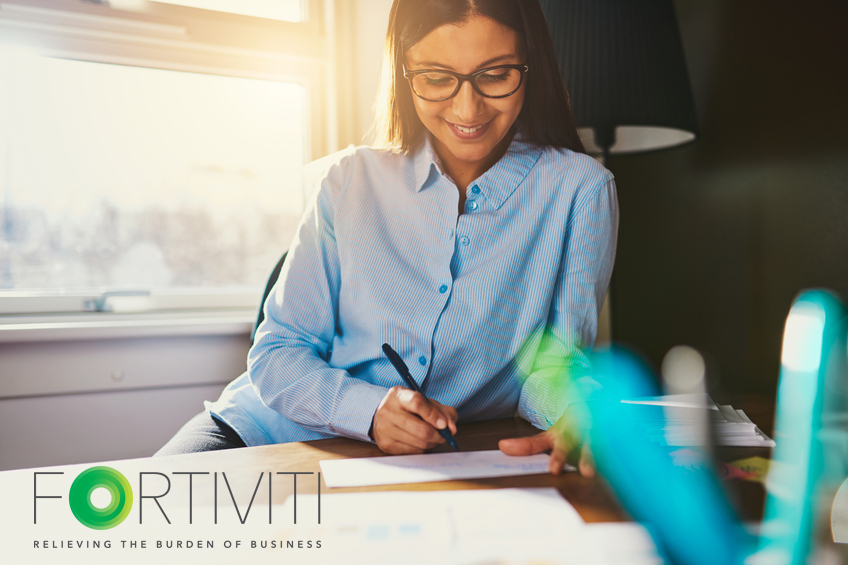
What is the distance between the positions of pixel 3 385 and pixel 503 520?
1.42m

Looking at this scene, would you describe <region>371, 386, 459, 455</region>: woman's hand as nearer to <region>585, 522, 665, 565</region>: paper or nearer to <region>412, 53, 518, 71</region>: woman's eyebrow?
<region>585, 522, 665, 565</region>: paper

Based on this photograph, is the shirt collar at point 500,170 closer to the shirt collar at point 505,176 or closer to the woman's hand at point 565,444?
the shirt collar at point 505,176

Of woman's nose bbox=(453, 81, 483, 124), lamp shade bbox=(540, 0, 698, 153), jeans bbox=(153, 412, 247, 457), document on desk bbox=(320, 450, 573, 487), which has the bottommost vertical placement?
jeans bbox=(153, 412, 247, 457)

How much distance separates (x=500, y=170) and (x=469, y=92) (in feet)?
0.47

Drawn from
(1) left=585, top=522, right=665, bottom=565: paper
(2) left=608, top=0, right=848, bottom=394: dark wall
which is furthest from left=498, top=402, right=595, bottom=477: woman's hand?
(2) left=608, top=0, right=848, bottom=394: dark wall

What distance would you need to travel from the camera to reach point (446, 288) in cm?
88

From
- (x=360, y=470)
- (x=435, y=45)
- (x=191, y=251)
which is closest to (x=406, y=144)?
(x=435, y=45)

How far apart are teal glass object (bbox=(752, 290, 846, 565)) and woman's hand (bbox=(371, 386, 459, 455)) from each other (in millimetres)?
354

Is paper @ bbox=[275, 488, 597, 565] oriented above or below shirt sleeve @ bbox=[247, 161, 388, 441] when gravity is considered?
below

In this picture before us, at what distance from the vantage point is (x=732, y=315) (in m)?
1.35

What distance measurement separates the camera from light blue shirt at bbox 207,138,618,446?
88cm

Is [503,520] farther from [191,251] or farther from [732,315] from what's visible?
[191,251]

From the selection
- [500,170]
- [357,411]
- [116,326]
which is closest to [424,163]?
[500,170]

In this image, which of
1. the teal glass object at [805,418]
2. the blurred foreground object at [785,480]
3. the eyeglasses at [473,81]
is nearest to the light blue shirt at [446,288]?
the eyeglasses at [473,81]
